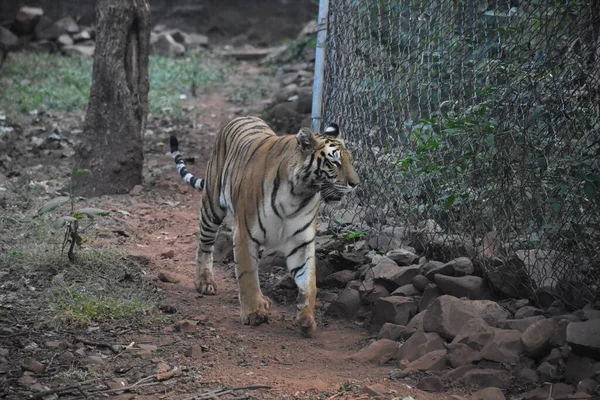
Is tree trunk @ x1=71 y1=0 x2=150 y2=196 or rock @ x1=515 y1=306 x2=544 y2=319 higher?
tree trunk @ x1=71 y1=0 x2=150 y2=196

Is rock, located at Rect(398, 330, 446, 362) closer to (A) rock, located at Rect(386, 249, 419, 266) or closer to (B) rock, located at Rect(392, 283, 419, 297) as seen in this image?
(B) rock, located at Rect(392, 283, 419, 297)

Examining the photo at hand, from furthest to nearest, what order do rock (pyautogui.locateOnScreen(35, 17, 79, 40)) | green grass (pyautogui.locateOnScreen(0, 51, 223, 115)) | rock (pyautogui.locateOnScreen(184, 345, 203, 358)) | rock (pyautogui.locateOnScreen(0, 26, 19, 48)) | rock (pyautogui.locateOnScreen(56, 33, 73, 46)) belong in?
rock (pyautogui.locateOnScreen(35, 17, 79, 40))
rock (pyautogui.locateOnScreen(56, 33, 73, 46))
rock (pyautogui.locateOnScreen(0, 26, 19, 48))
green grass (pyautogui.locateOnScreen(0, 51, 223, 115))
rock (pyautogui.locateOnScreen(184, 345, 203, 358))

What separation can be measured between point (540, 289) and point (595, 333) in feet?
2.95

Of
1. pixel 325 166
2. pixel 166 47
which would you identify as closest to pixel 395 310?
pixel 325 166

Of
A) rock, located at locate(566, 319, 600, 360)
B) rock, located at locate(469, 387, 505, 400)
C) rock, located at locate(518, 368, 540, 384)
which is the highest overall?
rock, located at locate(566, 319, 600, 360)

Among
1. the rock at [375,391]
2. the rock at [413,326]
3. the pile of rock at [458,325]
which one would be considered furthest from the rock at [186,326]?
the rock at [375,391]

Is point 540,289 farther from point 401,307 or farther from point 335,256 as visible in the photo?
point 335,256

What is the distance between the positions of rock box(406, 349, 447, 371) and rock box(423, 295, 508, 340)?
0.19 m

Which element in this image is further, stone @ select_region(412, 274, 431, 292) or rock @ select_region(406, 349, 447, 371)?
stone @ select_region(412, 274, 431, 292)

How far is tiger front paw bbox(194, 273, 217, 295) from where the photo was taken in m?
6.12

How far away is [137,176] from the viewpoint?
8.95m

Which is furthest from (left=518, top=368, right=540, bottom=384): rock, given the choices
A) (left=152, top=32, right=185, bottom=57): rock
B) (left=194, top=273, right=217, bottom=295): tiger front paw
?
(left=152, top=32, right=185, bottom=57): rock

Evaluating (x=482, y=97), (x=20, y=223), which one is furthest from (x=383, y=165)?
(x=20, y=223)

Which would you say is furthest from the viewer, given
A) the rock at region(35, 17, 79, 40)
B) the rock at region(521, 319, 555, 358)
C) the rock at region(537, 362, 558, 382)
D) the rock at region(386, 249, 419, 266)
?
the rock at region(35, 17, 79, 40)
